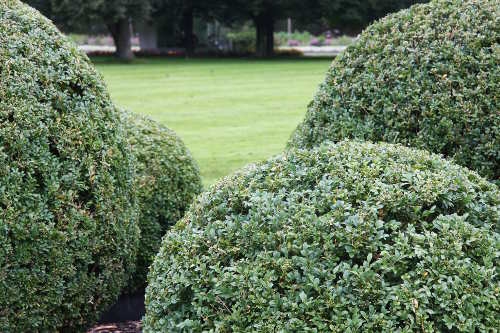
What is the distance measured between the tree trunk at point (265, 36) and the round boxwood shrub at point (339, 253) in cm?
5170

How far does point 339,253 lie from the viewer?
301 cm

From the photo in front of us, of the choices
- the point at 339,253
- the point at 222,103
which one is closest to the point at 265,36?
the point at 222,103

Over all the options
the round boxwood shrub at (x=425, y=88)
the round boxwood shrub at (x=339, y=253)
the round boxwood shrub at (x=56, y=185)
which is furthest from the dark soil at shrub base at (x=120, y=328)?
the round boxwood shrub at (x=339, y=253)

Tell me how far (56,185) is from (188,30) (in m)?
53.6

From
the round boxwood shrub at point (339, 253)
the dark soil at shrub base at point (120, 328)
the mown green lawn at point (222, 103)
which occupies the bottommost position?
the mown green lawn at point (222, 103)

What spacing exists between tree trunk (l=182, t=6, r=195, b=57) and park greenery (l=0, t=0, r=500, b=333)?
163ft

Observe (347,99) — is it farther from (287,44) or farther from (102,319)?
(287,44)

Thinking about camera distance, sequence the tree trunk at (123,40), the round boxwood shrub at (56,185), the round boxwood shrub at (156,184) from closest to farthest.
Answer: the round boxwood shrub at (56,185) → the round boxwood shrub at (156,184) → the tree trunk at (123,40)

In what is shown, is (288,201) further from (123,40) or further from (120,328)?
(123,40)

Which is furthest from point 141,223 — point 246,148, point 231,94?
point 231,94

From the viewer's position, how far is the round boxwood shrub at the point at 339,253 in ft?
9.36

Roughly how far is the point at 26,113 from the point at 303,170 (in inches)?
71.2

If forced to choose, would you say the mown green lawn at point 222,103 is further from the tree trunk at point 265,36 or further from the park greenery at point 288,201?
the tree trunk at point 265,36

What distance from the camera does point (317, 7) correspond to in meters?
54.7
